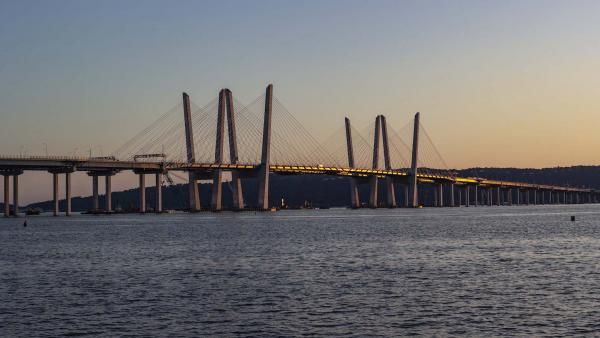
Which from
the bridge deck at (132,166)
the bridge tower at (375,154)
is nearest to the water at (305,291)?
the bridge deck at (132,166)

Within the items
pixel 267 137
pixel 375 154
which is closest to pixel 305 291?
pixel 267 137

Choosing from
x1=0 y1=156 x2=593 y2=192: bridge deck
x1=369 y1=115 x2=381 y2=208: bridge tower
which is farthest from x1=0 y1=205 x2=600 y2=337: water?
x1=369 y1=115 x2=381 y2=208: bridge tower

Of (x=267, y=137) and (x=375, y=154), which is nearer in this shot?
(x=267, y=137)

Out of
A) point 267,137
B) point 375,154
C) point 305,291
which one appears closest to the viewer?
point 305,291

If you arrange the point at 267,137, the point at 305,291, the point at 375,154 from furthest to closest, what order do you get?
the point at 375,154 → the point at 267,137 → the point at 305,291

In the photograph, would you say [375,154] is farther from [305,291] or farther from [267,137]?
[305,291]

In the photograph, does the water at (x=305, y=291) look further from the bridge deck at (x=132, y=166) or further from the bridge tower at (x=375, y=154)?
the bridge tower at (x=375, y=154)

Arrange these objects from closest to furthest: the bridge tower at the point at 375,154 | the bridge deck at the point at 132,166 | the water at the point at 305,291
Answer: the water at the point at 305,291, the bridge deck at the point at 132,166, the bridge tower at the point at 375,154

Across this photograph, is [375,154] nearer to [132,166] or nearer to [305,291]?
[132,166]

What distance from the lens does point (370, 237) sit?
70.1m

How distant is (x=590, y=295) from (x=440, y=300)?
5156mm

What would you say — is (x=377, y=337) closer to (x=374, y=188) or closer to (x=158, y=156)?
(x=158, y=156)

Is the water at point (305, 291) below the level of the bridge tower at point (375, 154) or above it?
below

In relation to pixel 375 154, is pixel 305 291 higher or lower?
lower
